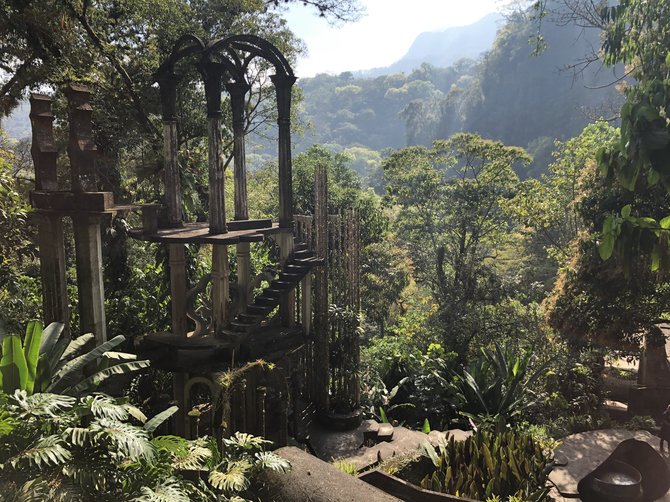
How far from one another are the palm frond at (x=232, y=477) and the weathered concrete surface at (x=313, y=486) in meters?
0.11

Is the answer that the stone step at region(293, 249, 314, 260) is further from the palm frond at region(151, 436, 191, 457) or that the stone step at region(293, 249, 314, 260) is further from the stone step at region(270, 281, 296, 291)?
the palm frond at region(151, 436, 191, 457)

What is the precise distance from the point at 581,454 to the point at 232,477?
14.8ft

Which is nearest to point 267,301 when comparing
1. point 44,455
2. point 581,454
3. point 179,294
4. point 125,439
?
point 179,294

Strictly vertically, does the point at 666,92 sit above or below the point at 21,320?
above

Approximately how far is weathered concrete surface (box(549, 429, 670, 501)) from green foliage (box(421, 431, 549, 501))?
0.34m

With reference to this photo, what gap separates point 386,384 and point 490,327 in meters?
4.50

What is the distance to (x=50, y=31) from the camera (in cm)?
661

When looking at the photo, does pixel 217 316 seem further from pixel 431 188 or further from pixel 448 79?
pixel 448 79

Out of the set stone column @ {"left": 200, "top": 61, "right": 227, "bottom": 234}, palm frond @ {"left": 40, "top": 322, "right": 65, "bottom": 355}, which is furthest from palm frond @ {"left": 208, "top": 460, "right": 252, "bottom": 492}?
stone column @ {"left": 200, "top": 61, "right": 227, "bottom": 234}

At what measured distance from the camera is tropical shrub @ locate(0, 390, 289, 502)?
2189mm

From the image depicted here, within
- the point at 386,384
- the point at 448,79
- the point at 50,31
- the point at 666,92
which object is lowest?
the point at 386,384

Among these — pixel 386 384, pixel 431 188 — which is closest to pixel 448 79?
pixel 431 188

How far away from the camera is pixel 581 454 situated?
555cm

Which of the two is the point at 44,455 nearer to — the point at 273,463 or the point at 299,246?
the point at 273,463
